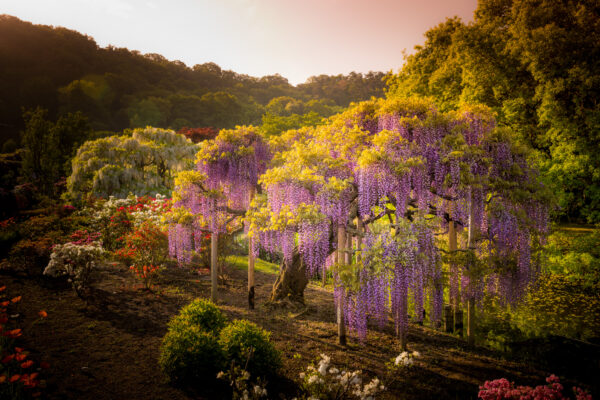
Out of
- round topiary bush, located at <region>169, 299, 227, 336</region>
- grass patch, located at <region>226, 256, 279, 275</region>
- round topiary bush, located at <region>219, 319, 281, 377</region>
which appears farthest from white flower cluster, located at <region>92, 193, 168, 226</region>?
round topiary bush, located at <region>219, 319, 281, 377</region>

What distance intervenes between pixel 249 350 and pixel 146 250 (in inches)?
257

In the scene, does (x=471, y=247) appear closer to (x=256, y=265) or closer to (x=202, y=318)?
(x=202, y=318)

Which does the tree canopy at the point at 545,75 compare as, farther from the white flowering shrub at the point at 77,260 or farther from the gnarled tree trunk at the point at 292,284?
the white flowering shrub at the point at 77,260

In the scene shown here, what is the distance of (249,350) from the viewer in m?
4.89

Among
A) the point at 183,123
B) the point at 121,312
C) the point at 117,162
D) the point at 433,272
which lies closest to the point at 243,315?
the point at 121,312

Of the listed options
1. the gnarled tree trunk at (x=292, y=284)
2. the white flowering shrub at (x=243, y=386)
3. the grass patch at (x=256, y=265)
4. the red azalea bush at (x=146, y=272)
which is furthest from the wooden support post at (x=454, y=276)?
the red azalea bush at (x=146, y=272)

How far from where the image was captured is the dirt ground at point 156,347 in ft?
16.1

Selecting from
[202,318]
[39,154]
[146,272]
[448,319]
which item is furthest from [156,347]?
[39,154]

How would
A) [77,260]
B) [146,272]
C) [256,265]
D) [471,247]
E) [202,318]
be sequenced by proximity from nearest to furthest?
[202,318]
[471,247]
[77,260]
[146,272]
[256,265]

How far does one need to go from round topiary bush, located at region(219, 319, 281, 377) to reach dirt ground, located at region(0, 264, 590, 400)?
0.32 metres

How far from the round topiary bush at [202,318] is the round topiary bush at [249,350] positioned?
1.89 ft

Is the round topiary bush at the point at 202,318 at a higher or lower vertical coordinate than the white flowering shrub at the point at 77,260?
lower

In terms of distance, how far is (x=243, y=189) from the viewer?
8922mm

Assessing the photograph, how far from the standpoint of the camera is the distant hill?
3653 cm
